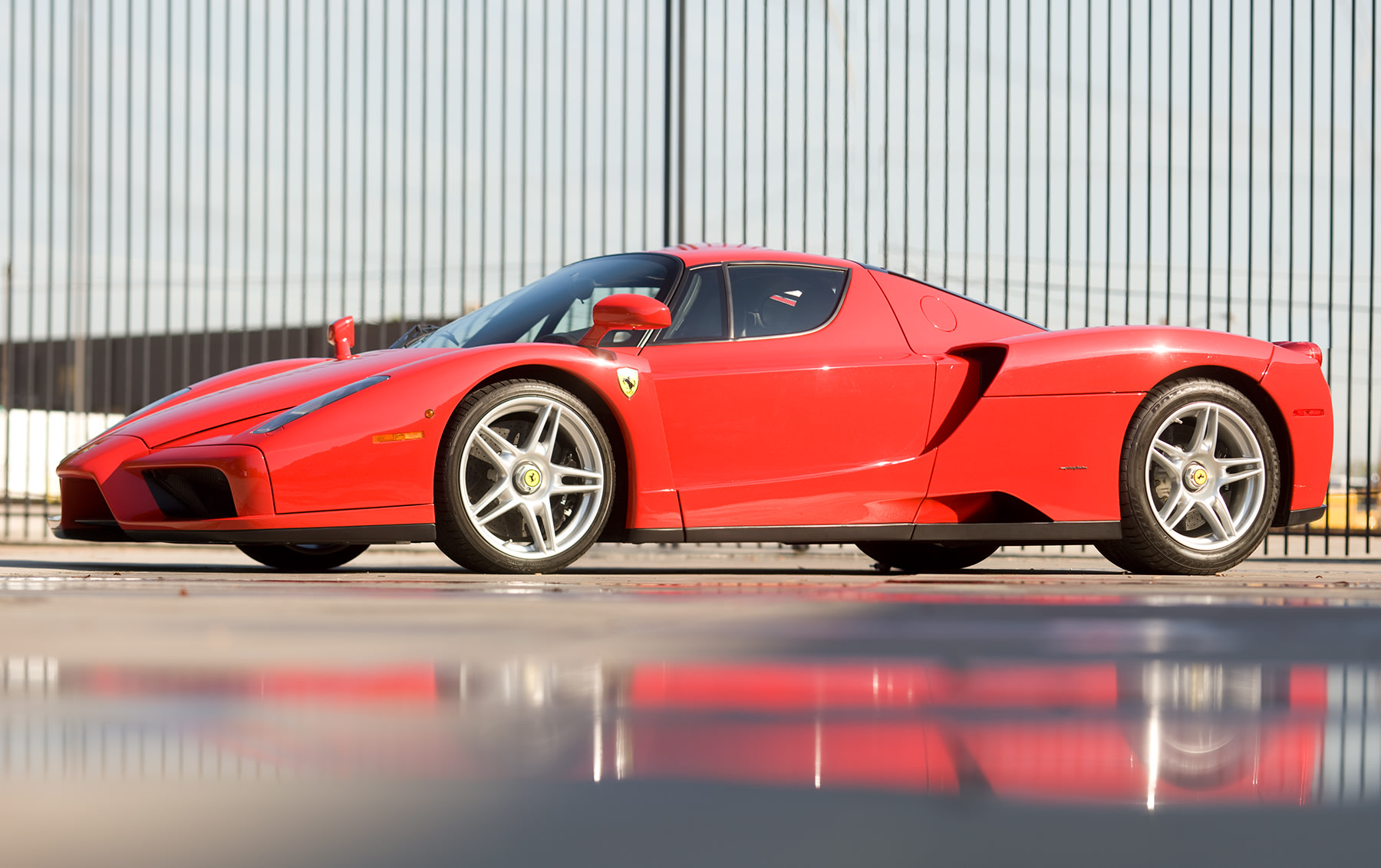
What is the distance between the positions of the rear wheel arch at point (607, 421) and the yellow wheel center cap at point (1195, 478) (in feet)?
7.44

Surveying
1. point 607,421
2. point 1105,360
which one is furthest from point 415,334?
point 1105,360

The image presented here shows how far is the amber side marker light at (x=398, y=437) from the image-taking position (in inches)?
180

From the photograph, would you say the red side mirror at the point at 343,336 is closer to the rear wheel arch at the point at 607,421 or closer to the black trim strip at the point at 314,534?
the rear wheel arch at the point at 607,421

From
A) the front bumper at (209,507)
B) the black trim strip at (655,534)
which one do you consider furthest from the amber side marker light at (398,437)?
the black trim strip at (655,534)

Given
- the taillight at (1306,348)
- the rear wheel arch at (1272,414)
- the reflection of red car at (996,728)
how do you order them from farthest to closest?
1. the taillight at (1306,348)
2. the rear wheel arch at (1272,414)
3. the reflection of red car at (996,728)

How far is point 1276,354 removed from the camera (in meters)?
5.73

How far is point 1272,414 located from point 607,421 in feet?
9.00

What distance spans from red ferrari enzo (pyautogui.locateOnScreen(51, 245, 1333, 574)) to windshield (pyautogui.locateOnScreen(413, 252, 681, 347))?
0.01m

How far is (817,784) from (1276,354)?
4869mm

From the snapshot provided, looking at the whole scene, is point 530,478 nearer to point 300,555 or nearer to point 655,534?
point 655,534

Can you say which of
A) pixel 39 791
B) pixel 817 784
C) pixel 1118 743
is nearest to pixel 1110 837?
pixel 817 784

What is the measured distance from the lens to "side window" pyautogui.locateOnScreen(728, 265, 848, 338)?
523 centimetres

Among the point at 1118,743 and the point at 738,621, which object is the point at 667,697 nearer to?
the point at 1118,743

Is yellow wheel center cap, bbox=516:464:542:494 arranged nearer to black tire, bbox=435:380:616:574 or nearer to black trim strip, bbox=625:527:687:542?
black tire, bbox=435:380:616:574
